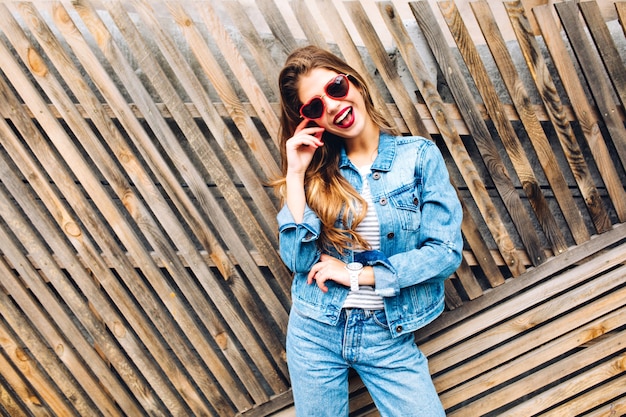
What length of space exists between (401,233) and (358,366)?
21.3 inches

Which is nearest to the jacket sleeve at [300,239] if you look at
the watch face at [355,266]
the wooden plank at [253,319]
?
the watch face at [355,266]

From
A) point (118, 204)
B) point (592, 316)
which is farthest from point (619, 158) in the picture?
point (118, 204)

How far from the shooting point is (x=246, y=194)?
7.76ft

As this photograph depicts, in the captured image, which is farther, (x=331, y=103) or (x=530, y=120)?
(x=530, y=120)

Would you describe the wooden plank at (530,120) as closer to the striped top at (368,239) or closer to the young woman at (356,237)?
the young woman at (356,237)

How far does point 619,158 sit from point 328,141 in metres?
1.33

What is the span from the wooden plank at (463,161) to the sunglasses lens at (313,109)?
602 millimetres

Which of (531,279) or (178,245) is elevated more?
(178,245)

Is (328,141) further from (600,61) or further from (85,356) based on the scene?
(85,356)

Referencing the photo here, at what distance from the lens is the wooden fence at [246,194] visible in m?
2.01

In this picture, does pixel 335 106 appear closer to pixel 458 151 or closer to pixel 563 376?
pixel 458 151

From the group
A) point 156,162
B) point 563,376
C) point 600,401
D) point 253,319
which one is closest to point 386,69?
point 156,162

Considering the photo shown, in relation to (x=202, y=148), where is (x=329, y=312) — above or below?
below

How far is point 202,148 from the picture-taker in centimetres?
214
